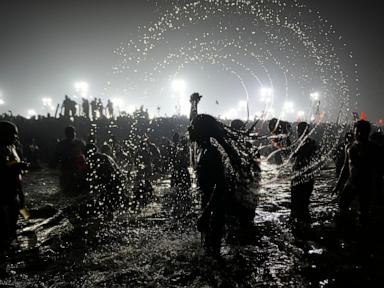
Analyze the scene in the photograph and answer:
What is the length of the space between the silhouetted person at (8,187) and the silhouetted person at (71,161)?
4.45 metres

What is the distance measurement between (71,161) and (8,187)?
4.79 metres

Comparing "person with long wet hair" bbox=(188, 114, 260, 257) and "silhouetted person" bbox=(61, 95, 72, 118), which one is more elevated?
"silhouetted person" bbox=(61, 95, 72, 118)

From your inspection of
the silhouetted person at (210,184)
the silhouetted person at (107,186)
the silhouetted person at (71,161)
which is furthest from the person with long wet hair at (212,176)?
the silhouetted person at (71,161)

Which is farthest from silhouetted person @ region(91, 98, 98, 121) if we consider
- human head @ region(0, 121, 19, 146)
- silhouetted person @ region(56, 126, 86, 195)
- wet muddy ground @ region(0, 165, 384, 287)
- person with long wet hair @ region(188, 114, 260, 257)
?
person with long wet hair @ region(188, 114, 260, 257)

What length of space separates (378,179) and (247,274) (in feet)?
17.9

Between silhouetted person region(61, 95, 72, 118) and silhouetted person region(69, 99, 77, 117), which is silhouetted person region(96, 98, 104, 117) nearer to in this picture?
silhouetted person region(69, 99, 77, 117)

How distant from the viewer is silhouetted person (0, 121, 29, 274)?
5.28 m

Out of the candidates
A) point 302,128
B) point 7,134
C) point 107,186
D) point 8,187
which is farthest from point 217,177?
point 107,186

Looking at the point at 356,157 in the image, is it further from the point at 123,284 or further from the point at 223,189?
the point at 123,284

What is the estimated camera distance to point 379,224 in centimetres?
657

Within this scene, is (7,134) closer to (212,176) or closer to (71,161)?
(212,176)

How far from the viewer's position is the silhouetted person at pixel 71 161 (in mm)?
10188

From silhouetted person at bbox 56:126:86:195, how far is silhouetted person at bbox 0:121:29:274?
4.45 meters

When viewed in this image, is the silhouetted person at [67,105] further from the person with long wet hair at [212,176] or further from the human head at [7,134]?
the person with long wet hair at [212,176]
